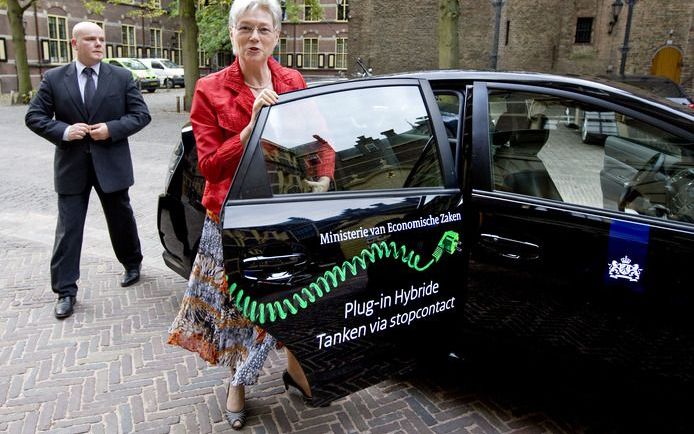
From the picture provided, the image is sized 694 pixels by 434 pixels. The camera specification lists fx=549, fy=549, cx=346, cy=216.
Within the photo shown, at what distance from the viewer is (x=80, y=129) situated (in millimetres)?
3656

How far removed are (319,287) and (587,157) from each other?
1.41 meters

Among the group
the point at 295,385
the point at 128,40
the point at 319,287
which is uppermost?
the point at 128,40

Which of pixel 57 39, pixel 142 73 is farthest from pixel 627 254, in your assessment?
pixel 57 39

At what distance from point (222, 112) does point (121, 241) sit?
2426 mm

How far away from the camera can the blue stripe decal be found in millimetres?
2148

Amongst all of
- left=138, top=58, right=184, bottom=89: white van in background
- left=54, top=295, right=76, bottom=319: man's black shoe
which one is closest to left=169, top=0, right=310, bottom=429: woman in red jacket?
left=54, top=295, right=76, bottom=319: man's black shoe

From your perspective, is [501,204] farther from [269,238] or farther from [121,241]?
[121,241]

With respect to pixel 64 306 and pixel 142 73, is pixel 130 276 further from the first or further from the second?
pixel 142 73

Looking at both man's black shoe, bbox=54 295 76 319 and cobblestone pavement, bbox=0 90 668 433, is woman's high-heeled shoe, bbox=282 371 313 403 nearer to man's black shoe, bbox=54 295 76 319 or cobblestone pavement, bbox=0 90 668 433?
cobblestone pavement, bbox=0 90 668 433

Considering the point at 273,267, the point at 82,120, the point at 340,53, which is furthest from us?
the point at 340,53

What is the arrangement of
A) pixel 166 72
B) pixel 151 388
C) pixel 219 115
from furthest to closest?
pixel 166 72 < pixel 151 388 < pixel 219 115

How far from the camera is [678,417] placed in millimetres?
2295

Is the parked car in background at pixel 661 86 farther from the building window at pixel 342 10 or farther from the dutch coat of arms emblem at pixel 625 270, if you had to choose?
the building window at pixel 342 10

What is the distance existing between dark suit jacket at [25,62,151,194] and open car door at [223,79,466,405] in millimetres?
2134
